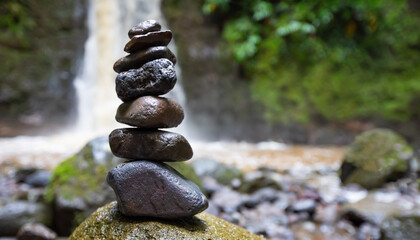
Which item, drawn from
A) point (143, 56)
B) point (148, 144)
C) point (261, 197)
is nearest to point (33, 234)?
point (148, 144)

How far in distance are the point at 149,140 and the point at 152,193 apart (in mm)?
347

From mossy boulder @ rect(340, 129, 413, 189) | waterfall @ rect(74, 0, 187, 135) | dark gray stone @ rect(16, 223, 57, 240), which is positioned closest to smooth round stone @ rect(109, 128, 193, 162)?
dark gray stone @ rect(16, 223, 57, 240)

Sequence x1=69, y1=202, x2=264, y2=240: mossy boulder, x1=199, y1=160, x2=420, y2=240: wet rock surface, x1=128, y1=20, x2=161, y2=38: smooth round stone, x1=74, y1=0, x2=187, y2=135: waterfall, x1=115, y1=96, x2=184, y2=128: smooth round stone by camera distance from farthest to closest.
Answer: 1. x1=74, y1=0, x2=187, y2=135: waterfall
2. x1=199, y1=160, x2=420, y2=240: wet rock surface
3. x1=128, y1=20, x2=161, y2=38: smooth round stone
4. x1=115, y1=96, x2=184, y2=128: smooth round stone
5. x1=69, y1=202, x2=264, y2=240: mossy boulder

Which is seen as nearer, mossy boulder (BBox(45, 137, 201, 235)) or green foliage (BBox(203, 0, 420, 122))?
mossy boulder (BBox(45, 137, 201, 235))

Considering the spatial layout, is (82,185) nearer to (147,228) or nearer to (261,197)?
(147,228)

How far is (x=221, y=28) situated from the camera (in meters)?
11.5

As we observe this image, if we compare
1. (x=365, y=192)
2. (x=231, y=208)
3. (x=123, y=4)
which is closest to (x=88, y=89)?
(x=123, y=4)

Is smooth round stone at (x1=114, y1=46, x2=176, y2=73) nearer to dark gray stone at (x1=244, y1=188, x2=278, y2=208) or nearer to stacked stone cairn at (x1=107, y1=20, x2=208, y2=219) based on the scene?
stacked stone cairn at (x1=107, y1=20, x2=208, y2=219)

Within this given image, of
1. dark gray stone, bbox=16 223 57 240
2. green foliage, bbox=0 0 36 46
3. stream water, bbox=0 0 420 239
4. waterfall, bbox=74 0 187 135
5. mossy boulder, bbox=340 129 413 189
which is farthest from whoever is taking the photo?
waterfall, bbox=74 0 187 135

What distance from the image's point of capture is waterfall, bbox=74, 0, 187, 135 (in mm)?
10562

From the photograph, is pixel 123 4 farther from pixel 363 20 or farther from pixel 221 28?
pixel 363 20

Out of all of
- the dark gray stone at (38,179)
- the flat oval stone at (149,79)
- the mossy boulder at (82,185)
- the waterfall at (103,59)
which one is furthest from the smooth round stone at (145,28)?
the waterfall at (103,59)

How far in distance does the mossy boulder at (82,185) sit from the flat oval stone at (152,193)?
1.17 meters

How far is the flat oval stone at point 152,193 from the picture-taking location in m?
2.00
